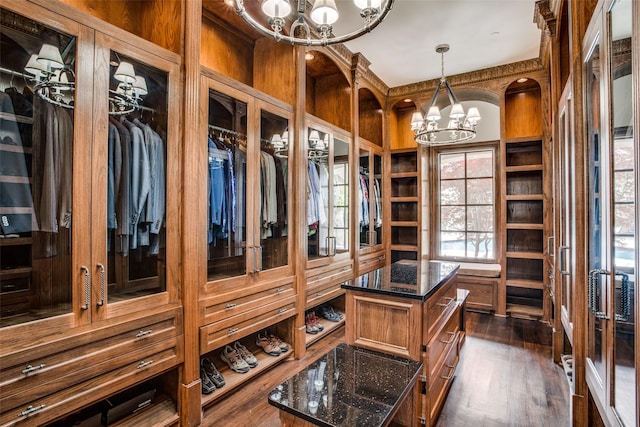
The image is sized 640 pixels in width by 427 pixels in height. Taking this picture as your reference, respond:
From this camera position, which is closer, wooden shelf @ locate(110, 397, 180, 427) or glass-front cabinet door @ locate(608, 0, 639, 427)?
glass-front cabinet door @ locate(608, 0, 639, 427)

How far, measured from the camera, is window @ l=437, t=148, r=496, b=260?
503 centimetres

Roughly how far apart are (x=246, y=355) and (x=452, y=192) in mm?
4062

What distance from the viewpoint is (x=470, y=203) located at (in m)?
5.17

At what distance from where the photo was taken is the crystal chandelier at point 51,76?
1.56 metres

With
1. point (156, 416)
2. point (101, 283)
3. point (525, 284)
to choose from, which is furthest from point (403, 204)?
point (101, 283)

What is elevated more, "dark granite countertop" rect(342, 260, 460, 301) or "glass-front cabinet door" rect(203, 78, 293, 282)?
"glass-front cabinet door" rect(203, 78, 293, 282)

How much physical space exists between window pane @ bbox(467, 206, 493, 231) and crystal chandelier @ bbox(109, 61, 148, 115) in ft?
15.5

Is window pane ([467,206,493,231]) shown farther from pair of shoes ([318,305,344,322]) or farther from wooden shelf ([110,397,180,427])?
wooden shelf ([110,397,180,427])

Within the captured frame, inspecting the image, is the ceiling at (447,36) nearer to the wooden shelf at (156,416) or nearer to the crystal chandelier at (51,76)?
the crystal chandelier at (51,76)

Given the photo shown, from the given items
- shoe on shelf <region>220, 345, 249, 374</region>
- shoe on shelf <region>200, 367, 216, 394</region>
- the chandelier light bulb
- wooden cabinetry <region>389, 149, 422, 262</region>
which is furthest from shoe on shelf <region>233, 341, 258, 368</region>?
wooden cabinetry <region>389, 149, 422, 262</region>

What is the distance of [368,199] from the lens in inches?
185

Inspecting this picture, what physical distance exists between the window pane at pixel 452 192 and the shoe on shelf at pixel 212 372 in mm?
4256

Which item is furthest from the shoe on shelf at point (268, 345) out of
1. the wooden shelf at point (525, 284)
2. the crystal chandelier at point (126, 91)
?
the wooden shelf at point (525, 284)

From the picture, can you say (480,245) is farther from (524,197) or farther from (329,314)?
(329,314)
